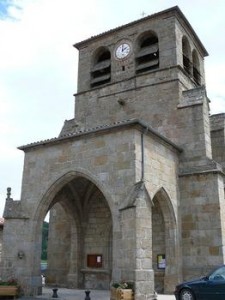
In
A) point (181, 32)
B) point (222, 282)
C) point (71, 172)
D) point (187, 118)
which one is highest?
point (181, 32)

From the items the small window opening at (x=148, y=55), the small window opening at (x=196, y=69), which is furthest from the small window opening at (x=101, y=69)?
the small window opening at (x=196, y=69)

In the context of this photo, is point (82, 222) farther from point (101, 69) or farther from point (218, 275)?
point (101, 69)

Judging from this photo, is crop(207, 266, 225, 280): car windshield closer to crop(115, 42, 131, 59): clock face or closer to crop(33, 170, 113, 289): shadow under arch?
crop(33, 170, 113, 289): shadow under arch

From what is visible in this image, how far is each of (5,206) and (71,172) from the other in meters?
2.52

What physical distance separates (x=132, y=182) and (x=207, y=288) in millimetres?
3287

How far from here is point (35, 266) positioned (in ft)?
37.6

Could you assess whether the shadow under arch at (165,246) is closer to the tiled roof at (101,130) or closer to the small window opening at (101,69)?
the tiled roof at (101,130)

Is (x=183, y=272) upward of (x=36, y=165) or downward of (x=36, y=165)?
downward

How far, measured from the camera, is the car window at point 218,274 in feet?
27.6

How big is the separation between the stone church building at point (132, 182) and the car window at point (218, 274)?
66.1 inches

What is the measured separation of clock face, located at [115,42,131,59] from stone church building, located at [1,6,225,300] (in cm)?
5

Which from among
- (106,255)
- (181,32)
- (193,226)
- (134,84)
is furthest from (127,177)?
(181,32)

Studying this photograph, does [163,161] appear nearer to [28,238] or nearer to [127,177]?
[127,177]

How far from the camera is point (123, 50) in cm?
1688
